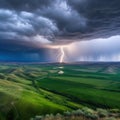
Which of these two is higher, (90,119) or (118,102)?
(90,119)

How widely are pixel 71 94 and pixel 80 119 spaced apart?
446ft

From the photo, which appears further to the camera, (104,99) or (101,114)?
(104,99)

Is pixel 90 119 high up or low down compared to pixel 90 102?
up

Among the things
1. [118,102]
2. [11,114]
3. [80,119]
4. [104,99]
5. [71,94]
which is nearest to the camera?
[80,119]

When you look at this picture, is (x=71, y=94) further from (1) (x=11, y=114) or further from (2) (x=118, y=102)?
(1) (x=11, y=114)

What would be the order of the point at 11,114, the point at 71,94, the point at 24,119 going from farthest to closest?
the point at 71,94 → the point at 11,114 → the point at 24,119

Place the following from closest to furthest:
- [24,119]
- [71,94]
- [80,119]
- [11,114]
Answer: [80,119]
[24,119]
[11,114]
[71,94]

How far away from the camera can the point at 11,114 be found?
117 m

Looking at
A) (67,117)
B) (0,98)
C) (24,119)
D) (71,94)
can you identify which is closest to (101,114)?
(67,117)

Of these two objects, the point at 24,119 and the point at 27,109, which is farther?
the point at 27,109

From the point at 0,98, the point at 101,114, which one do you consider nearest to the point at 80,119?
the point at 101,114

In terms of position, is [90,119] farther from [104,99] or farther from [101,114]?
[104,99]

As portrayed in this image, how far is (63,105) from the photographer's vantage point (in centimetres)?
13138

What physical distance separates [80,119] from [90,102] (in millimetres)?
110238
